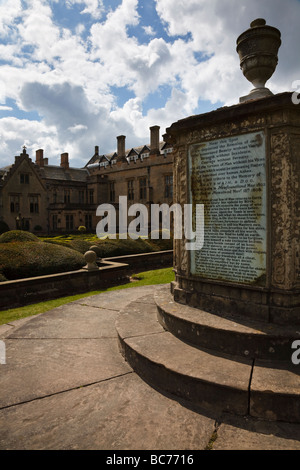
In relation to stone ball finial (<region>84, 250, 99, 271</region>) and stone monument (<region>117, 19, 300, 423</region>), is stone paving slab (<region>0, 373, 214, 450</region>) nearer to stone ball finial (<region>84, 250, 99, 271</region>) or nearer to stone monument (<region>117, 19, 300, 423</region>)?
stone monument (<region>117, 19, 300, 423</region>)

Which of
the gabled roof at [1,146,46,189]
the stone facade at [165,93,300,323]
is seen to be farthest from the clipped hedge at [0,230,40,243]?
the gabled roof at [1,146,46,189]

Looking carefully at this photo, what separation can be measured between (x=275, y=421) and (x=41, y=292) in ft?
22.8

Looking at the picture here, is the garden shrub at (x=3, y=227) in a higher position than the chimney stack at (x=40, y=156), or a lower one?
lower

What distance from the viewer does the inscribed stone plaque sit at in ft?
11.4

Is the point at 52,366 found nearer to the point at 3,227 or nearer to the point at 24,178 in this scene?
the point at 3,227

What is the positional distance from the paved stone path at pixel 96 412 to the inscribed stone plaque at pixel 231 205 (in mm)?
1582

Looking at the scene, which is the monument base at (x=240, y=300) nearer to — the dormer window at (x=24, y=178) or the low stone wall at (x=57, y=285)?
the low stone wall at (x=57, y=285)

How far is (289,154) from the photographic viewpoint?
10.7 ft

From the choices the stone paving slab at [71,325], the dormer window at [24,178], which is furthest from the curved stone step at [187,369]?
the dormer window at [24,178]

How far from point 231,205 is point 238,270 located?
0.80m

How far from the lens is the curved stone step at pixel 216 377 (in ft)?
8.07

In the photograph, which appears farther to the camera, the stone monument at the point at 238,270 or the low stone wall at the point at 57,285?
the low stone wall at the point at 57,285

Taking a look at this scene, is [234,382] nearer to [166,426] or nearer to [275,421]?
[275,421]

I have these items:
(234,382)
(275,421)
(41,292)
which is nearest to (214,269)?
(234,382)
